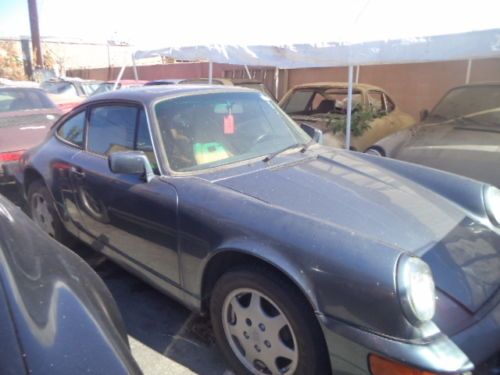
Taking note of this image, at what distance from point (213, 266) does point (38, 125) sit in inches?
Answer: 190

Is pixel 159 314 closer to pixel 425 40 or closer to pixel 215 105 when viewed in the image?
pixel 215 105

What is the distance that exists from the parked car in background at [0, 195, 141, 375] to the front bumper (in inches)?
32.8

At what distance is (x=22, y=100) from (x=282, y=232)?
6.19 meters

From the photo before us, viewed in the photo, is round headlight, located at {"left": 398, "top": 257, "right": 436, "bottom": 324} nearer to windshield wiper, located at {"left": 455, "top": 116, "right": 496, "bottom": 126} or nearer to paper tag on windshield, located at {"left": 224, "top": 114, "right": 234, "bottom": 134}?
paper tag on windshield, located at {"left": 224, "top": 114, "right": 234, "bottom": 134}

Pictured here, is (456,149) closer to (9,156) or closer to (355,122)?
(355,122)

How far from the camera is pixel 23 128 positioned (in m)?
5.82

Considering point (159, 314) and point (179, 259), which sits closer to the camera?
point (179, 259)

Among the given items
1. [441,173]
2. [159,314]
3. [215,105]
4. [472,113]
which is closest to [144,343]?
[159,314]

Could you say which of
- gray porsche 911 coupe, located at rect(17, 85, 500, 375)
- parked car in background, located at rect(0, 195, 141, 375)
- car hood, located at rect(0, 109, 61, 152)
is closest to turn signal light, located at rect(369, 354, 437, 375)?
gray porsche 911 coupe, located at rect(17, 85, 500, 375)

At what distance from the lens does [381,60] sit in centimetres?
547

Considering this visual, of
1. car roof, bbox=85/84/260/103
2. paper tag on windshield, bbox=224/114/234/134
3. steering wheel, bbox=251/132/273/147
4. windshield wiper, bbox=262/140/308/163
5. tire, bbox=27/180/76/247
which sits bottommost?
tire, bbox=27/180/76/247

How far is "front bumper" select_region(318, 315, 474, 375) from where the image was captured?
1.62 metres

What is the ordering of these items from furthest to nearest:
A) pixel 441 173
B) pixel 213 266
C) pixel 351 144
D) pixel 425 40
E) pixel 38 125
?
1. pixel 351 144
2. pixel 38 125
3. pixel 425 40
4. pixel 441 173
5. pixel 213 266

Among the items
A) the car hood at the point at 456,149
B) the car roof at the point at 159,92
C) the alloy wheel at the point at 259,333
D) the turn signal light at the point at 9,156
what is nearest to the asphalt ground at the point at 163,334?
the alloy wheel at the point at 259,333
